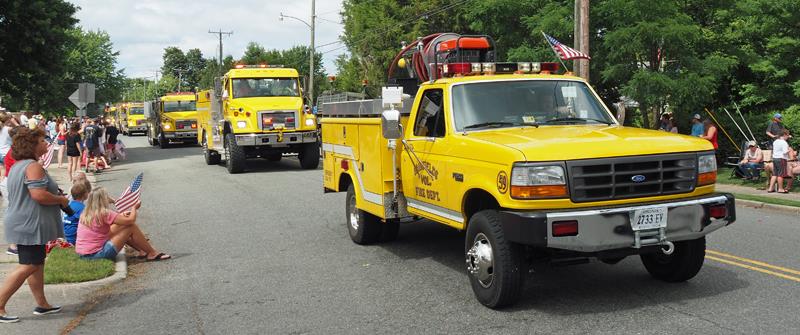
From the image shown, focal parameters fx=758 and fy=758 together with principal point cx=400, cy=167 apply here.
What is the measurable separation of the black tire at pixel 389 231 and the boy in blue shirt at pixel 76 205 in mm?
3602

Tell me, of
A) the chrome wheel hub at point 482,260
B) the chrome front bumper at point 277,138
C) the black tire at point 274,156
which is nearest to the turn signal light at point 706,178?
the chrome wheel hub at point 482,260

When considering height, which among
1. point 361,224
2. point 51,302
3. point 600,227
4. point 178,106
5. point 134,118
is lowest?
point 51,302

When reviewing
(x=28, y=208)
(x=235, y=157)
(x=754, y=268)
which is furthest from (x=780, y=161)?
(x=28, y=208)

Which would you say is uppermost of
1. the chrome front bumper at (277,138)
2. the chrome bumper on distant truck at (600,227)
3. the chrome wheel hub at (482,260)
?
the chrome front bumper at (277,138)

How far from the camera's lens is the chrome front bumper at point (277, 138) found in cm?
2102

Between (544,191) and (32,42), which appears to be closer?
(544,191)

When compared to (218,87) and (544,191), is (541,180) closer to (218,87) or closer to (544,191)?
(544,191)

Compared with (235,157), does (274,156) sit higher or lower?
lower

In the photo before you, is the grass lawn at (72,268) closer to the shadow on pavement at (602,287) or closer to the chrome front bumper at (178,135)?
the shadow on pavement at (602,287)

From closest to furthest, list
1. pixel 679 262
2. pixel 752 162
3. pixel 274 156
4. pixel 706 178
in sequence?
pixel 706 178, pixel 679 262, pixel 752 162, pixel 274 156

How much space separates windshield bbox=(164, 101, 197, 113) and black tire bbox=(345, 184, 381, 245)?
30008mm

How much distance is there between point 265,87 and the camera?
72.2 ft

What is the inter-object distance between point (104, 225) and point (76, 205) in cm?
89

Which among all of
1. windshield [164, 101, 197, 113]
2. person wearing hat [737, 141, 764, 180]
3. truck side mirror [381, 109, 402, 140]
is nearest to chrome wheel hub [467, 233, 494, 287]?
truck side mirror [381, 109, 402, 140]
